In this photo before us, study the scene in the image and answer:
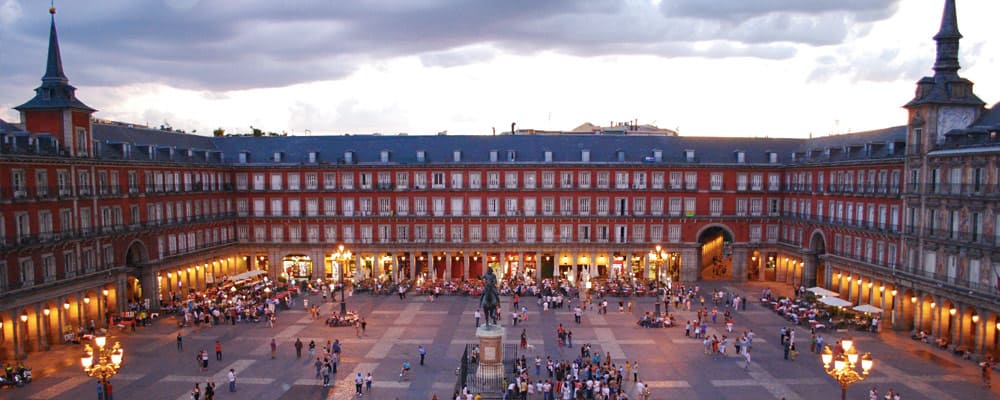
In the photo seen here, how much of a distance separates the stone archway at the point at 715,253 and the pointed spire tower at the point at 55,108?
5854 centimetres

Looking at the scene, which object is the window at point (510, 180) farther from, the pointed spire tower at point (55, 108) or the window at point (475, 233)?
the pointed spire tower at point (55, 108)

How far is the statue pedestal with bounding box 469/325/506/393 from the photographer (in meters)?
35.0

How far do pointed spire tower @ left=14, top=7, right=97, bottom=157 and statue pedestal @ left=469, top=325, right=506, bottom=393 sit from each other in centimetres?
3540

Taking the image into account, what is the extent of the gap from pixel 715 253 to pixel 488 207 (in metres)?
30.3

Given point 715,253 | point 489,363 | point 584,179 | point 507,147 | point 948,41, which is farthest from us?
point 715,253

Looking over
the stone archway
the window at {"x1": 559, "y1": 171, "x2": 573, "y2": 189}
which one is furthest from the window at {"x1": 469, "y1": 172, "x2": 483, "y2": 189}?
the stone archway

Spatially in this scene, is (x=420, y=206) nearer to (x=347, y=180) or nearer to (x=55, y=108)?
(x=347, y=180)

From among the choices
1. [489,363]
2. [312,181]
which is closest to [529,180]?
[312,181]

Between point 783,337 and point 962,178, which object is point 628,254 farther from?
point 962,178

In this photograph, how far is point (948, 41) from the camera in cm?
4766

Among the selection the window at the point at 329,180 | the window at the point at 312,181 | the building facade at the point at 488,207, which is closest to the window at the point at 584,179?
the building facade at the point at 488,207

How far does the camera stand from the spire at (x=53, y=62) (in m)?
49.1

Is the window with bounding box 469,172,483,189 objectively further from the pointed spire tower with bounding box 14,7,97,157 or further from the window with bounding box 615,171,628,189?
the pointed spire tower with bounding box 14,7,97,157

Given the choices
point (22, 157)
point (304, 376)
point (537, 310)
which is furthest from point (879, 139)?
point (22, 157)
